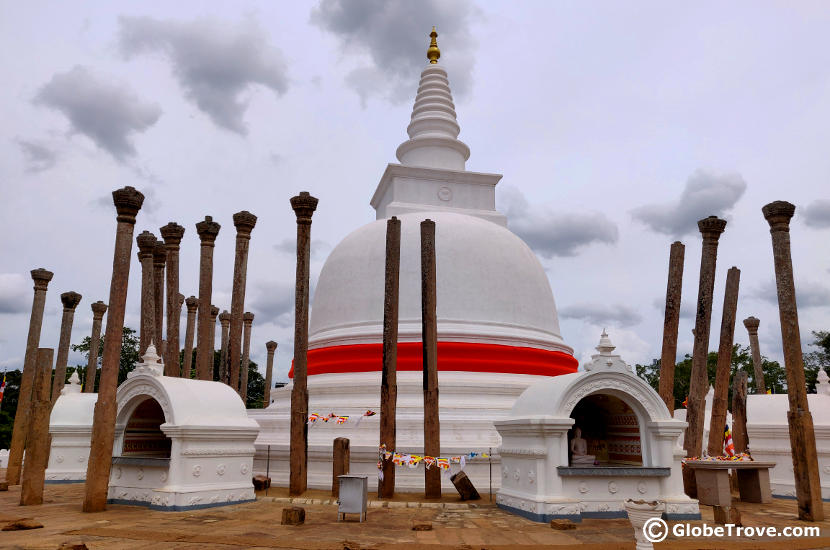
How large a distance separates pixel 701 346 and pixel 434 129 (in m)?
14.3

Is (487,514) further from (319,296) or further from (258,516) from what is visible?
(319,296)

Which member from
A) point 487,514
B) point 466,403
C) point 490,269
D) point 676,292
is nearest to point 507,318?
point 490,269

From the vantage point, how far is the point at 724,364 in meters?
15.5

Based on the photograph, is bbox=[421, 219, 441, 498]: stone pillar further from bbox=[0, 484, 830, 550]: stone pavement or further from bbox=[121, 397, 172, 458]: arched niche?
bbox=[121, 397, 172, 458]: arched niche

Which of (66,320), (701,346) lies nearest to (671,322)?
(701,346)

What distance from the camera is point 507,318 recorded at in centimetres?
2020

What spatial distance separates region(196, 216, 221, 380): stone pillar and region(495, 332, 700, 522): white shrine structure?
8887 millimetres

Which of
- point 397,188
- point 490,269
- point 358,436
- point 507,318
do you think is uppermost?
point 397,188

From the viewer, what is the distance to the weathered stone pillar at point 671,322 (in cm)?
1578

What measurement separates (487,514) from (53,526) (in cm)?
795

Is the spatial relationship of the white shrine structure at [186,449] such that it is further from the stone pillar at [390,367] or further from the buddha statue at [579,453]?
the buddha statue at [579,453]

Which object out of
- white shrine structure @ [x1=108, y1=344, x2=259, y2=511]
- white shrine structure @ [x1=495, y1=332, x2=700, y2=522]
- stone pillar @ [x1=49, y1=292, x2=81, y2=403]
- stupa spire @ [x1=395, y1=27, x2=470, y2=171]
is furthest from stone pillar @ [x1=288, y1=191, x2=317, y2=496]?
stone pillar @ [x1=49, y1=292, x2=81, y2=403]

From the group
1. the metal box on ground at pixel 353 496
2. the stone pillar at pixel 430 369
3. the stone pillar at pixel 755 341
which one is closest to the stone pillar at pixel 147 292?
the stone pillar at pixel 430 369

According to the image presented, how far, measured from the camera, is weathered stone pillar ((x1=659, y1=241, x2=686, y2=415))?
15781 mm
